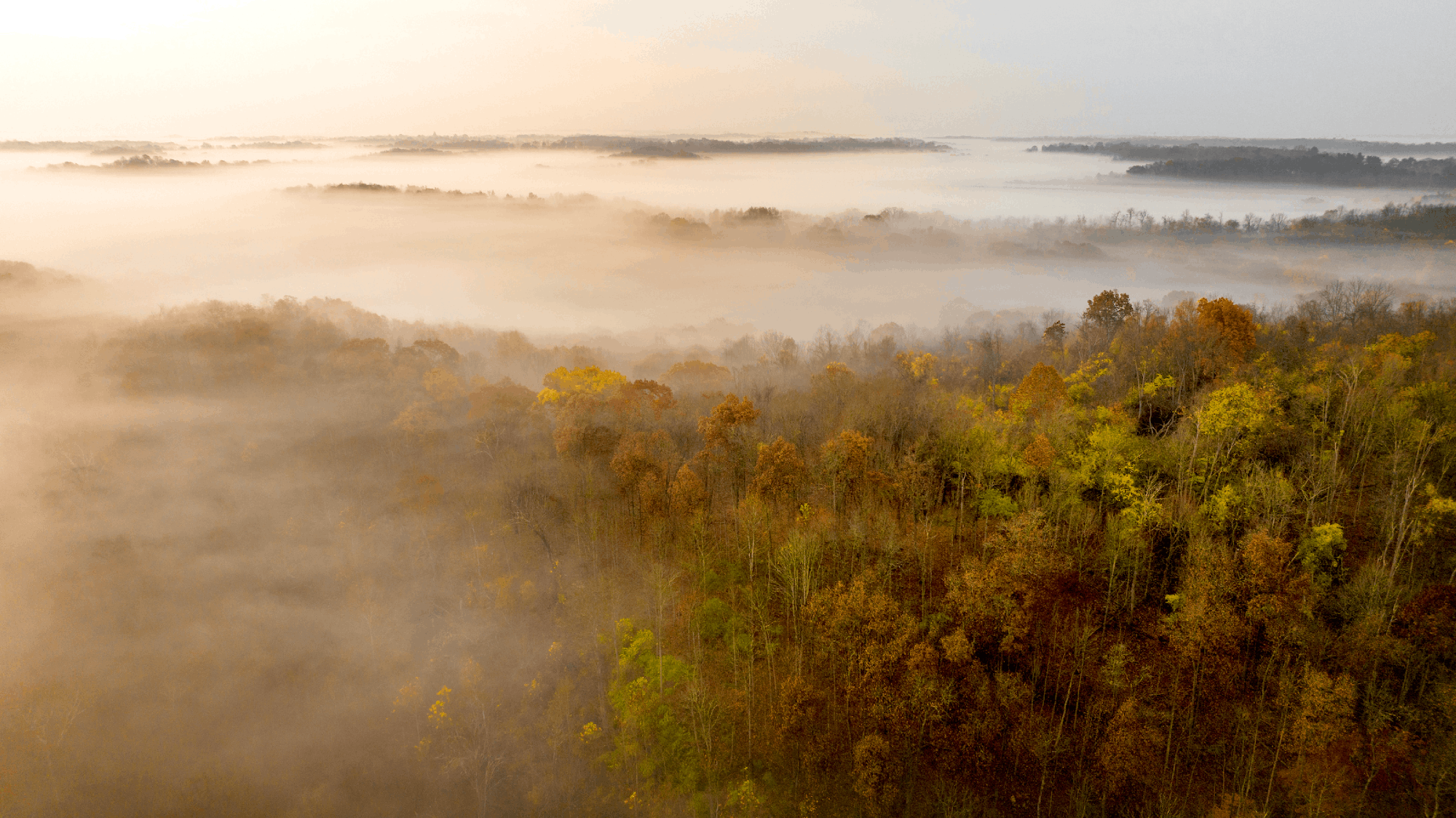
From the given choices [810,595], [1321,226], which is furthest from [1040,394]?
[1321,226]

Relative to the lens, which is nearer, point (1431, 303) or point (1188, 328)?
point (1188, 328)

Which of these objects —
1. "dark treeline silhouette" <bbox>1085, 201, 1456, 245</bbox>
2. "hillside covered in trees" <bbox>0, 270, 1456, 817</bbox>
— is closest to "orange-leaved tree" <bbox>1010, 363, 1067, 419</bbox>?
"hillside covered in trees" <bbox>0, 270, 1456, 817</bbox>

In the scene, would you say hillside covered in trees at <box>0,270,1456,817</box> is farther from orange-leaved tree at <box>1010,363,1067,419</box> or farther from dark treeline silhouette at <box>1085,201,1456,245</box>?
dark treeline silhouette at <box>1085,201,1456,245</box>

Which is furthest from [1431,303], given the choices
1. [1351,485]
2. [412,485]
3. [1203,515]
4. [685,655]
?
[412,485]

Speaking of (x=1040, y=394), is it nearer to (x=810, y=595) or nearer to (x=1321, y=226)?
(x=810, y=595)

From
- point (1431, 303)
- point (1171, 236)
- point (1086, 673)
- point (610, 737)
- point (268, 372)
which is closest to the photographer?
point (1086, 673)

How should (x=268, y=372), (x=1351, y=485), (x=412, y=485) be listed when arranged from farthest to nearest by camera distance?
(x=268, y=372) < (x=412, y=485) < (x=1351, y=485)

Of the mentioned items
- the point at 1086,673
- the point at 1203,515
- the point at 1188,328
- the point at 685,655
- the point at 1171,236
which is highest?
the point at 1171,236

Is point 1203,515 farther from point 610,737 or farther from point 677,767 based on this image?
point 610,737
